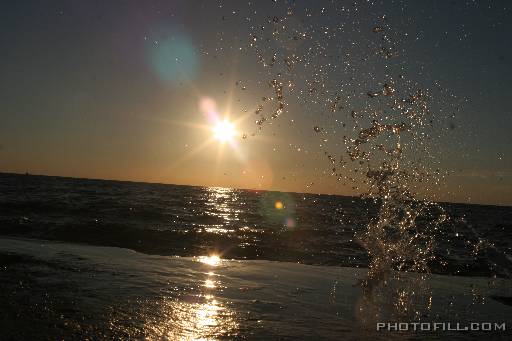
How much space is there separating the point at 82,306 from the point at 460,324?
503 cm

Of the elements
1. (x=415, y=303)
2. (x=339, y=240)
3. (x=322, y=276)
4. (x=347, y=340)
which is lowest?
(x=347, y=340)

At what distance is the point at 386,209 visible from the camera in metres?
13.4

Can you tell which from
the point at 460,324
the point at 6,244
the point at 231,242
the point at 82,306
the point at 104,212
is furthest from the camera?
the point at 104,212

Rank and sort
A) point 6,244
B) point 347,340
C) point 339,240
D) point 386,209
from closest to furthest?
point 347,340 → point 6,244 → point 386,209 → point 339,240

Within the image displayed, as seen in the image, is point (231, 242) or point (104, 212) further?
point (104, 212)

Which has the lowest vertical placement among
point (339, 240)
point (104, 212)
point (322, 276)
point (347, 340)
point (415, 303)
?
point (347, 340)

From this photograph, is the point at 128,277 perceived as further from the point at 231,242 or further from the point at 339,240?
the point at 339,240

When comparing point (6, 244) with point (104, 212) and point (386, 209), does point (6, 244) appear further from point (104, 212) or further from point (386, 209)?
point (104, 212)

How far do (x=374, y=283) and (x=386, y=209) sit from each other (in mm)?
4492

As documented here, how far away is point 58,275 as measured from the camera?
755 cm

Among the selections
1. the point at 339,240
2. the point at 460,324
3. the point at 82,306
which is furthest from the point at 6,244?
the point at 339,240

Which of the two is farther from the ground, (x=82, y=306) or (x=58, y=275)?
(x=58, y=275)

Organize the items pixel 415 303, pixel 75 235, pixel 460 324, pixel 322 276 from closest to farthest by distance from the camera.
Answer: pixel 460 324 < pixel 415 303 < pixel 322 276 < pixel 75 235

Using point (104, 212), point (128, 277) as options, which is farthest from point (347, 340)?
point (104, 212)
